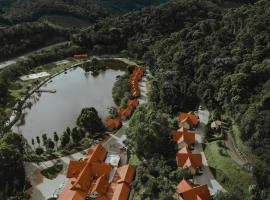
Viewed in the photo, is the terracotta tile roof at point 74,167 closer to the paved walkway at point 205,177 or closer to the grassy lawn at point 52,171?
the grassy lawn at point 52,171

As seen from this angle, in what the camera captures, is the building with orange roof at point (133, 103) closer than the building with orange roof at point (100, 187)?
No

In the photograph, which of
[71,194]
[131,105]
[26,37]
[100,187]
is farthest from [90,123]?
[26,37]

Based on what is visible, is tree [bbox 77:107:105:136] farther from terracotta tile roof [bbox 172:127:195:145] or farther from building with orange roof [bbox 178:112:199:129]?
terracotta tile roof [bbox 172:127:195:145]

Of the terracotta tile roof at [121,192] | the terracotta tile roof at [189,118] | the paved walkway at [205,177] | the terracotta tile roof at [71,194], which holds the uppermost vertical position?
the terracotta tile roof at [189,118]

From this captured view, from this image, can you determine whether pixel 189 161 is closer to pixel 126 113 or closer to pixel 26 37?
pixel 126 113

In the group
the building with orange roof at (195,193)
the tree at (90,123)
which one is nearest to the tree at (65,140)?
the tree at (90,123)

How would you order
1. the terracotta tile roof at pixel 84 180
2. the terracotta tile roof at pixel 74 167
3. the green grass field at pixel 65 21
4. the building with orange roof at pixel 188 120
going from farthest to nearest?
the green grass field at pixel 65 21
the building with orange roof at pixel 188 120
the terracotta tile roof at pixel 74 167
the terracotta tile roof at pixel 84 180
